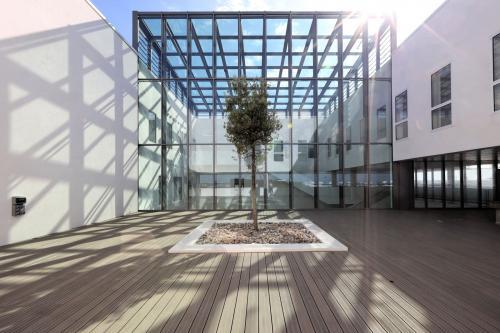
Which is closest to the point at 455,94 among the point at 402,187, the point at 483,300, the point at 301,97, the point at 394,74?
the point at 394,74

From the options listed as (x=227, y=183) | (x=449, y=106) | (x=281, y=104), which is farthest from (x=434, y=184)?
(x=227, y=183)

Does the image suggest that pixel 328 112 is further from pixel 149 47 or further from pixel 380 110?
pixel 149 47

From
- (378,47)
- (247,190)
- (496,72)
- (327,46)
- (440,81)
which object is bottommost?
(247,190)

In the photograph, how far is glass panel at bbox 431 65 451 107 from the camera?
356 inches

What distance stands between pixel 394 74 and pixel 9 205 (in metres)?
16.3

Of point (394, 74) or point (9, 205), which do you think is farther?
point (394, 74)

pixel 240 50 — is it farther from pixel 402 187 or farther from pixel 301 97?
pixel 402 187

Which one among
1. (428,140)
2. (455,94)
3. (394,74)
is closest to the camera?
(455,94)

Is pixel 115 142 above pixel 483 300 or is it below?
above

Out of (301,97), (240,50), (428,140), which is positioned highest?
(240,50)

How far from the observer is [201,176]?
12.9 m

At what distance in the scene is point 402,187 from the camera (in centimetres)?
1265

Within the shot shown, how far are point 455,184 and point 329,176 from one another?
8466mm

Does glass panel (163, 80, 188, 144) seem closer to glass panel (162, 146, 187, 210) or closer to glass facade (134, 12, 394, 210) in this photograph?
glass facade (134, 12, 394, 210)
